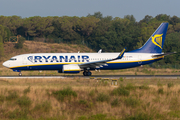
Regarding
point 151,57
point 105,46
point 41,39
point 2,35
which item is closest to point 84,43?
point 105,46

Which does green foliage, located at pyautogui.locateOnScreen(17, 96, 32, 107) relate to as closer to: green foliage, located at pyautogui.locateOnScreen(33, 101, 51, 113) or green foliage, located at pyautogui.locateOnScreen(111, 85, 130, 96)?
green foliage, located at pyautogui.locateOnScreen(33, 101, 51, 113)

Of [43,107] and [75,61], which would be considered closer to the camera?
[43,107]

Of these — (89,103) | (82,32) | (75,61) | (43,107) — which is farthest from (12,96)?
(82,32)

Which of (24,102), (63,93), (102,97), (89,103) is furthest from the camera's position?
(63,93)

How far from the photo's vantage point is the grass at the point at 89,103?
1723 centimetres

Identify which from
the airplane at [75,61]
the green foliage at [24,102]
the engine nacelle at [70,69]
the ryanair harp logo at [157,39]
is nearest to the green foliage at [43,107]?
the green foliage at [24,102]

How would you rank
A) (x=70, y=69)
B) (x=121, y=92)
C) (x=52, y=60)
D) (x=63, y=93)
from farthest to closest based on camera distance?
1. (x=52, y=60)
2. (x=70, y=69)
3. (x=121, y=92)
4. (x=63, y=93)

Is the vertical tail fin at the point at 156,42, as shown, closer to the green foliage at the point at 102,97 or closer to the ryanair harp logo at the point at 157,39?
the ryanair harp logo at the point at 157,39

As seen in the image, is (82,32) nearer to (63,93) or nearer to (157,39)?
(157,39)

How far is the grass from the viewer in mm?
17234

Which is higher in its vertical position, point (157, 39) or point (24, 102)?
point (157, 39)

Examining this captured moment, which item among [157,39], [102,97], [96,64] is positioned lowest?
[102,97]

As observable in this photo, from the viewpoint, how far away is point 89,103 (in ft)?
63.3

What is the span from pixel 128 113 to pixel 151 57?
24168 millimetres
